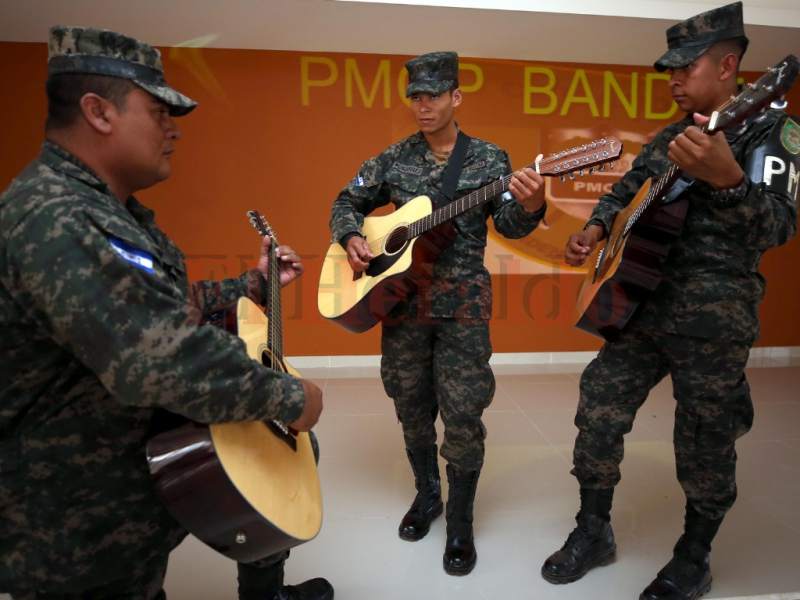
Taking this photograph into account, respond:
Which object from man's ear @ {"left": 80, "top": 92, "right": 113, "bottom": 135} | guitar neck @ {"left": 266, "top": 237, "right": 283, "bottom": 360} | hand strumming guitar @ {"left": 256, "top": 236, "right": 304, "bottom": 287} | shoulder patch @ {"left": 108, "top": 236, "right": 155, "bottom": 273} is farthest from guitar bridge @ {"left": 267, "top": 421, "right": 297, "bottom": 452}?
man's ear @ {"left": 80, "top": 92, "right": 113, "bottom": 135}

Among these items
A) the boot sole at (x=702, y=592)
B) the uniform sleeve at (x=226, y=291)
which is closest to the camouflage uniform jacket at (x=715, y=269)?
the boot sole at (x=702, y=592)

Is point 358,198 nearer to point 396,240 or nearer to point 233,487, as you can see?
point 396,240

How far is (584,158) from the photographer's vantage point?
5.79 ft

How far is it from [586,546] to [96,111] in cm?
196

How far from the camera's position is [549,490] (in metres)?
2.59

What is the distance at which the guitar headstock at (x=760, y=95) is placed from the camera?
4.39 ft

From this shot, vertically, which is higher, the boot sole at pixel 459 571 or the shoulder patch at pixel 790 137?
the shoulder patch at pixel 790 137

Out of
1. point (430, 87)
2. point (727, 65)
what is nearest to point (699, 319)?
point (727, 65)

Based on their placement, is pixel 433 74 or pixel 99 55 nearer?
pixel 99 55

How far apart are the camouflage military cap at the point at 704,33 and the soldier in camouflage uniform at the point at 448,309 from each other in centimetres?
61

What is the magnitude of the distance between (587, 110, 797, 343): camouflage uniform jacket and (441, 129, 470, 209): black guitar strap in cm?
73

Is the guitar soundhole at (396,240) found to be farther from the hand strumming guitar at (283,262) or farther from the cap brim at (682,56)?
the cap brim at (682,56)

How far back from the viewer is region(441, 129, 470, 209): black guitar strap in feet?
6.74

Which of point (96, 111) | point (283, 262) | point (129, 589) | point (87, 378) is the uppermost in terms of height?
point (96, 111)
